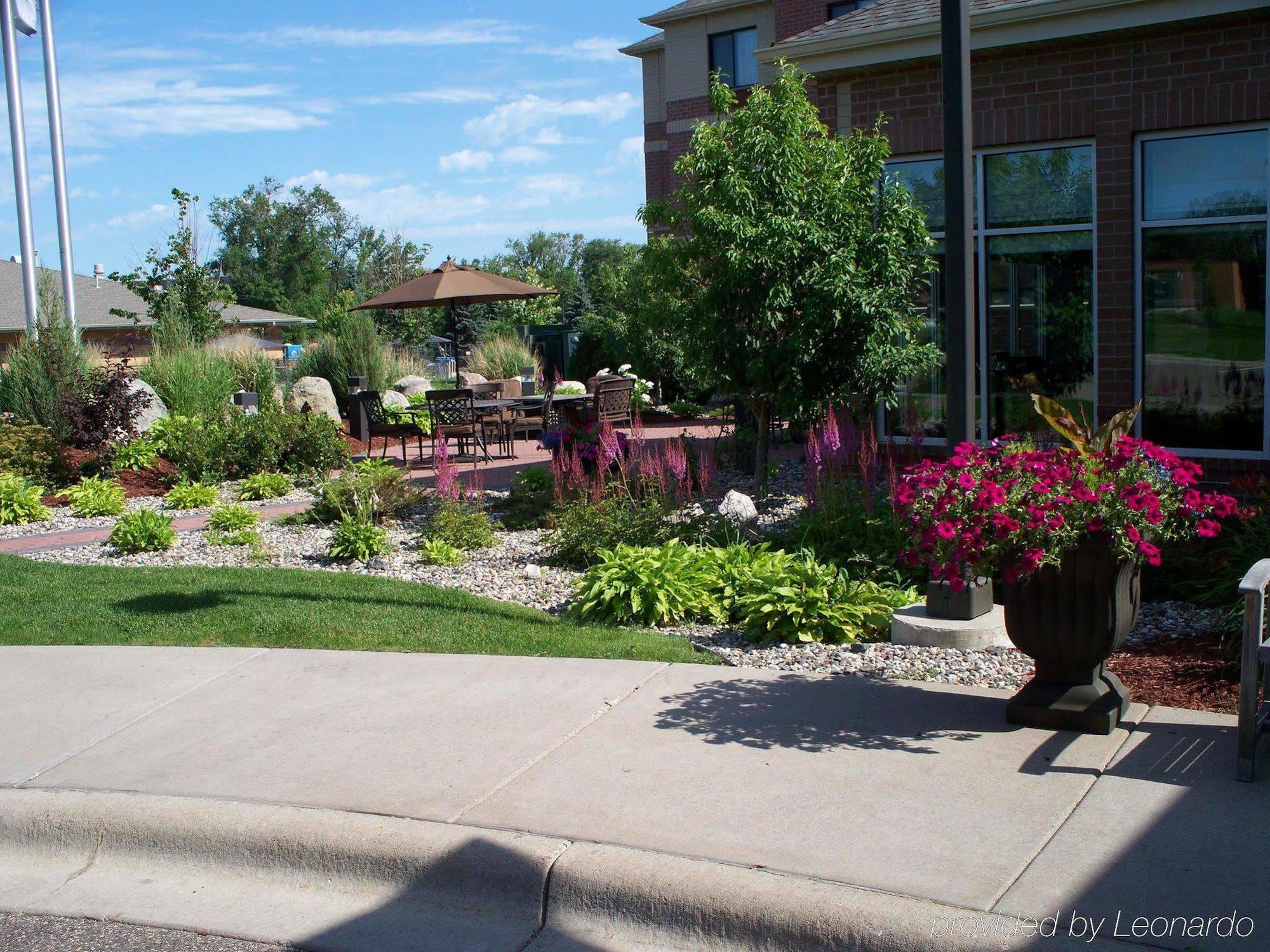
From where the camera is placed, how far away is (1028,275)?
10438 millimetres

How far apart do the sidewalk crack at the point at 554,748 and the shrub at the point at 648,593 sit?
3.38 ft

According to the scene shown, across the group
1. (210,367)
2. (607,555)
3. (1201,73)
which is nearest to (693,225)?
(607,555)

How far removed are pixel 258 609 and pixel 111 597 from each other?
1310 mm

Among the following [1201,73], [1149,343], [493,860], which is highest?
[1201,73]

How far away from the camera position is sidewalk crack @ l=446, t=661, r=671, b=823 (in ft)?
14.4

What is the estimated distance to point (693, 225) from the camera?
10.0 meters

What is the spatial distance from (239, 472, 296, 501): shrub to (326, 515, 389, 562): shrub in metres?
3.50

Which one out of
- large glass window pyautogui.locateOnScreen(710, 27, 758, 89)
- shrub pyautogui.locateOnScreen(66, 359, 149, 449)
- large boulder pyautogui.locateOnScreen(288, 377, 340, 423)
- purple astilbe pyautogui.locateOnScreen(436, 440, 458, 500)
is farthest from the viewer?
large glass window pyautogui.locateOnScreen(710, 27, 758, 89)

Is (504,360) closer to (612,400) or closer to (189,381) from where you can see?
(189,381)

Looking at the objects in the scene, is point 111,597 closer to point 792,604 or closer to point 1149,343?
point 792,604

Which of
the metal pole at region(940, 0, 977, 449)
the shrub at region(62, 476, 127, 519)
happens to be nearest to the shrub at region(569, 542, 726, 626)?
the metal pole at region(940, 0, 977, 449)

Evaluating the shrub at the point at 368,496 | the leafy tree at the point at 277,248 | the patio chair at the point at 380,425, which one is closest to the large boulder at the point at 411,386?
the patio chair at the point at 380,425

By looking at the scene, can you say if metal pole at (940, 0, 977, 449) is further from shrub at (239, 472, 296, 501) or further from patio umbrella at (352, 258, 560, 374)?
patio umbrella at (352, 258, 560, 374)

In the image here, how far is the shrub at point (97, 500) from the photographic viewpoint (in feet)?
39.4
